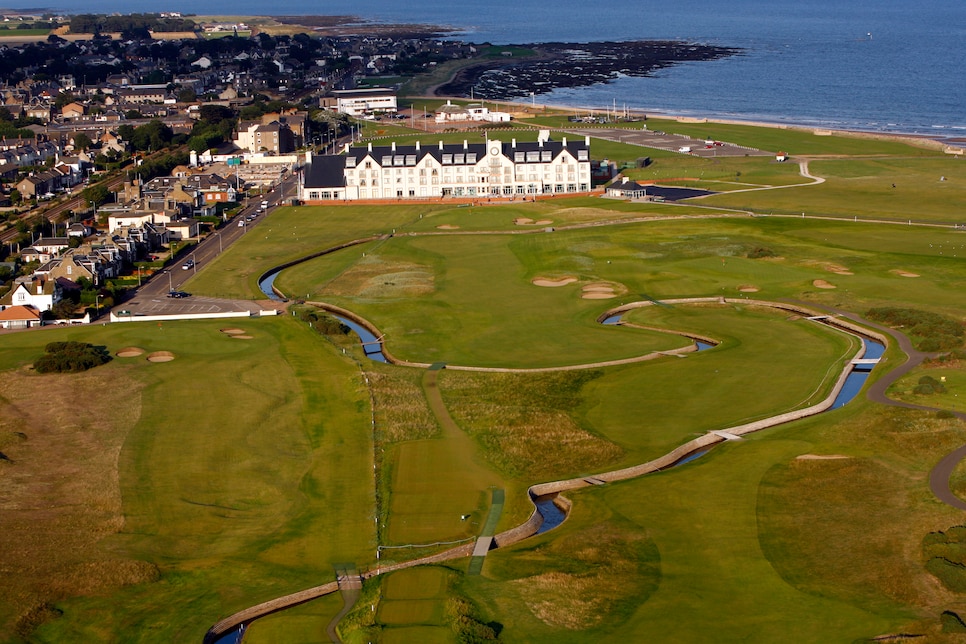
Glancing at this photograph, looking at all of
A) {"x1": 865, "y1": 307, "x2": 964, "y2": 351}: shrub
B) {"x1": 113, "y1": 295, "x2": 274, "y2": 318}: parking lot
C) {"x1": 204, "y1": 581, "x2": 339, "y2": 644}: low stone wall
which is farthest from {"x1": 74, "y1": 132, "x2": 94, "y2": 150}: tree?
{"x1": 204, "y1": 581, "x2": 339, "y2": 644}: low stone wall

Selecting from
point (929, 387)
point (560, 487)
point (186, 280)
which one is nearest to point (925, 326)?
point (929, 387)

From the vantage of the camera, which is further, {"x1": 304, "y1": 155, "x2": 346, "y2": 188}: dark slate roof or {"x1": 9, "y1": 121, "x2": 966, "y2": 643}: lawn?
{"x1": 304, "y1": 155, "x2": 346, "y2": 188}: dark slate roof

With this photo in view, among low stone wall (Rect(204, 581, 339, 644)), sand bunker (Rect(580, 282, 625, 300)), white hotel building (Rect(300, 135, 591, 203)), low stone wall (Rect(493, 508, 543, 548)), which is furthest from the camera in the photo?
white hotel building (Rect(300, 135, 591, 203))

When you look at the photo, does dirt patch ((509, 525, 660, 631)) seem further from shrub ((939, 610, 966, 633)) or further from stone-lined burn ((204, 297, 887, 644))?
shrub ((939, 610, 966, 633))

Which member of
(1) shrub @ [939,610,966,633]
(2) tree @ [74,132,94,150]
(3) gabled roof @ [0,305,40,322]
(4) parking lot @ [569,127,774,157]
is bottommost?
(3) gabled roof @ [0,305,40,322]

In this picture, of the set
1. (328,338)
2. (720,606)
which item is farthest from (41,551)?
(328,338)

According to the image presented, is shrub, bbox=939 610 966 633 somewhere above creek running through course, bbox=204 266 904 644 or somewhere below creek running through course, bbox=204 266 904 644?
above

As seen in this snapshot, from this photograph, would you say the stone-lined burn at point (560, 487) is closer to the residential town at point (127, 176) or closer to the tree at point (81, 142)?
the residential town at point (127, 176)

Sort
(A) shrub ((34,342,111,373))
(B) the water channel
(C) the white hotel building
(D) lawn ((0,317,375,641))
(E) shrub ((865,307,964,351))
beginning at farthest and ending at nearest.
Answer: (C) the white hotel building < (E) shrub ((865,307,964,351)) < (A) shrub ((34,342,111,373)) < (B) the water channel < (D) lawn ((0,317,375,641))
